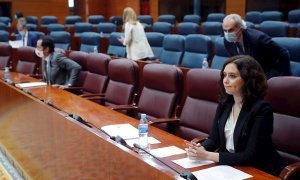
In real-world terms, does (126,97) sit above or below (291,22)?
below

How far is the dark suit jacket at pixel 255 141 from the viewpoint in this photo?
75.2 inches

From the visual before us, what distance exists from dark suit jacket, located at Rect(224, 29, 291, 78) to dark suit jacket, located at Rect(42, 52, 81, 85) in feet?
7.15

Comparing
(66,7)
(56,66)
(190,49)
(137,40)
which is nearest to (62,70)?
(56,66)

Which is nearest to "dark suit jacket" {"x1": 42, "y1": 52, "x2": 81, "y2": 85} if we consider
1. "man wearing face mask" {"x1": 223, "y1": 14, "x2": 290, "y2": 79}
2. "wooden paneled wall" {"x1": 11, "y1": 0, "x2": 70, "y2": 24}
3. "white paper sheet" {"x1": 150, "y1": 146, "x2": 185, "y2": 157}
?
"man wearing face mask" {"x1": 223, "y1": 14, "x2": 290, "y2": 79}

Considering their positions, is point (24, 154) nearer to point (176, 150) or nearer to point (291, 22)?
point (176, 150)

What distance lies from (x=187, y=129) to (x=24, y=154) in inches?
51.4

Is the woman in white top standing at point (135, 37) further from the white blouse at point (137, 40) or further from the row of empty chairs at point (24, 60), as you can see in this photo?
the row of empty chairs at point (24, 60)

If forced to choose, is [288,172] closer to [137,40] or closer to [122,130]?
[122,130]

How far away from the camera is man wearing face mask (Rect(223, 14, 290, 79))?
288 cm

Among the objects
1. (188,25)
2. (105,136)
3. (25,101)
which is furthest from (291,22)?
(105,136)

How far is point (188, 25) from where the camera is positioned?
24.1 ft

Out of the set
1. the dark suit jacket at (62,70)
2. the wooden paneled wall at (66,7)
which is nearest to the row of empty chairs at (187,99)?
the dark suit jacket at (62,70)

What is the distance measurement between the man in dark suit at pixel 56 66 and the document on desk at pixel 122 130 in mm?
1993

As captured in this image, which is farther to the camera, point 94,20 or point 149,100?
point 94,20
